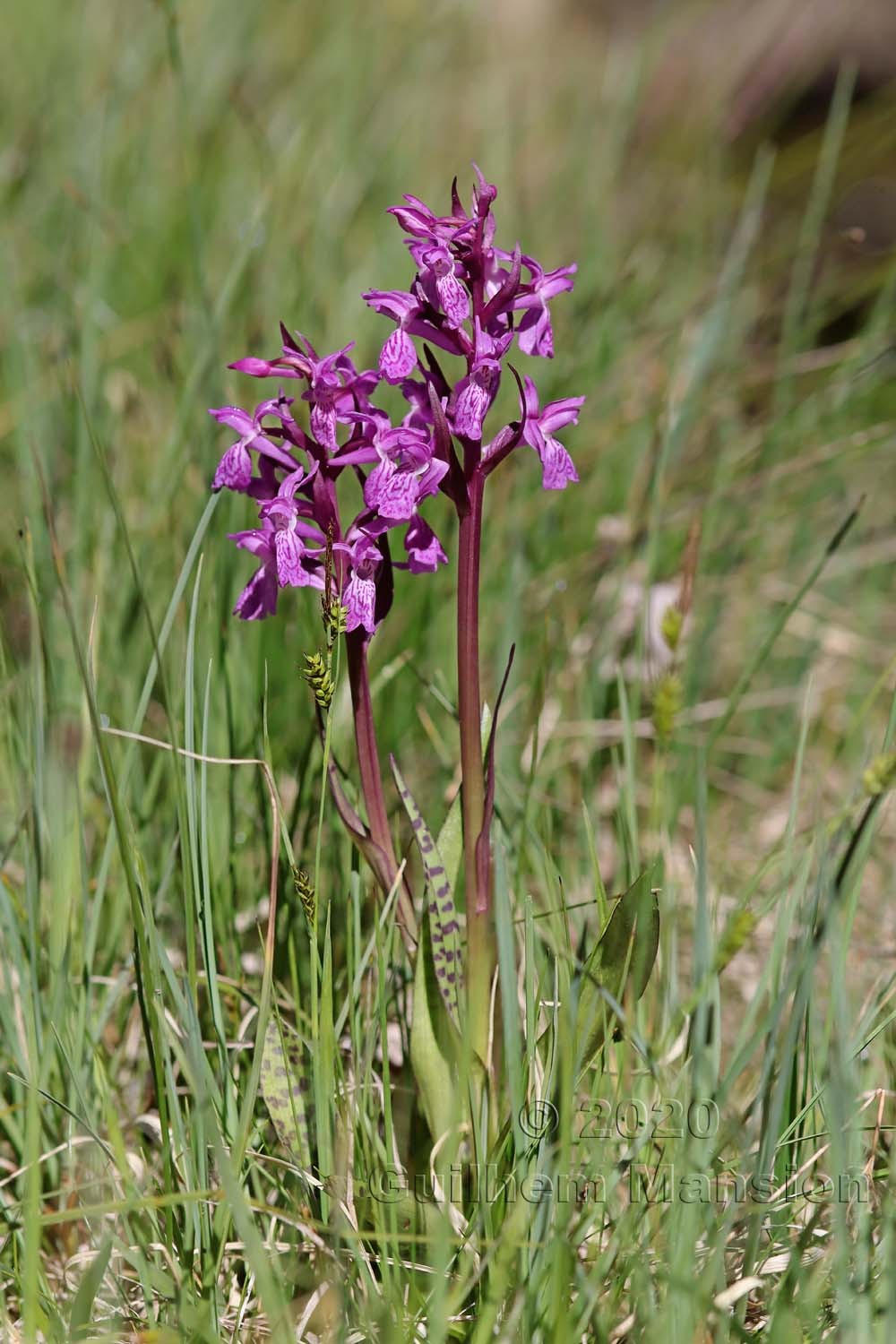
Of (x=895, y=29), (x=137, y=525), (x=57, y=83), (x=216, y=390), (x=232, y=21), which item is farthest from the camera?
(x=895, y=29)

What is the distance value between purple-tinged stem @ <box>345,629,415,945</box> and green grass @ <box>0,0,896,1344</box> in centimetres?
5

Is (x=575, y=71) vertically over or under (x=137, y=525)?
over

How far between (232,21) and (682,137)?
5.34 feet

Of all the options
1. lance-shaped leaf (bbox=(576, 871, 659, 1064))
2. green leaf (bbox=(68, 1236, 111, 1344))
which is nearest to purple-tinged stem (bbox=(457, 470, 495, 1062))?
lance-shaped leaf (bbox=(576, 871, 659, 1064))

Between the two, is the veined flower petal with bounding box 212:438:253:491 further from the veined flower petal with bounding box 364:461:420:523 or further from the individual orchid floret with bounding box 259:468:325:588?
the veined flower petal with bounding box 364:461:420:523

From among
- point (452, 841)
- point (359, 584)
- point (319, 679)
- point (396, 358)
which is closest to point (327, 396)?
point (396, 358)

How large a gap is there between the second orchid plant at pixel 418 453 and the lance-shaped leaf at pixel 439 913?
0.03 metres

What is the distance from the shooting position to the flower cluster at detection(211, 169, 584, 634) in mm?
1113

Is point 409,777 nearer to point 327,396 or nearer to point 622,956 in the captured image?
point 622,956

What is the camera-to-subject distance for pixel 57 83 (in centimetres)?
350

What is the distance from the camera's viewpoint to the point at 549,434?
1215 millimetres

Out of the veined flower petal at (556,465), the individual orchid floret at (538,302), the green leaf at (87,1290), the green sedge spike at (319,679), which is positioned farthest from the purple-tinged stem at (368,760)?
the green leaf at (87,1290)

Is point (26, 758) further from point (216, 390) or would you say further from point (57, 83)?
point (57, 83)

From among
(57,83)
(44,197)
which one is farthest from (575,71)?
(44,197)
